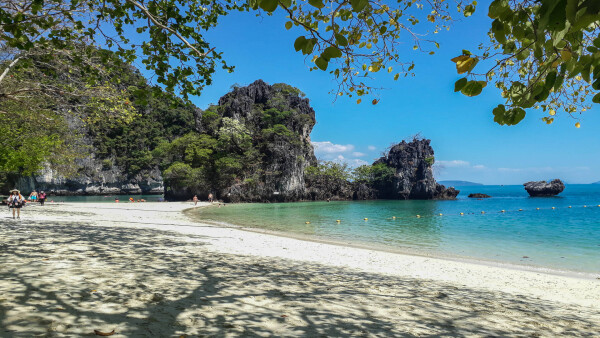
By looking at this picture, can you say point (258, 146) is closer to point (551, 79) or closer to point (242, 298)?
point (242, 298)

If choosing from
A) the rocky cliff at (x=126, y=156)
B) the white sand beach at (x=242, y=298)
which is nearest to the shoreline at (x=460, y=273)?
the white sand beach at (x=242, y=298)

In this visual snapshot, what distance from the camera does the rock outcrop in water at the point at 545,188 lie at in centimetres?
7050

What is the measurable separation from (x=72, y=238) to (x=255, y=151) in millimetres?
41384

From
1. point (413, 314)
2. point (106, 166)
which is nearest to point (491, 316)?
point (413, 314)

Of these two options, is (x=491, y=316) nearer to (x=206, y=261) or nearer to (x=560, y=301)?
(x=560, y=301)

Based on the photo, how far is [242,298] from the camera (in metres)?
3.87

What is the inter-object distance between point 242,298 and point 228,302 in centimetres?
24

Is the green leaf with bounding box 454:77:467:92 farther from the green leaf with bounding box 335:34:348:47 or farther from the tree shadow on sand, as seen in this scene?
the tree shadow on sand

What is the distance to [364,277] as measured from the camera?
6086 mm

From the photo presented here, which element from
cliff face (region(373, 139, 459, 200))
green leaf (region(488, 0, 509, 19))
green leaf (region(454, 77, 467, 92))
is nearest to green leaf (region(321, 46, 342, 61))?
green leaf (region(454, 77, 467, 92))

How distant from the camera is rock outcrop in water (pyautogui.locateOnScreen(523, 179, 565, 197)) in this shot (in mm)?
70500

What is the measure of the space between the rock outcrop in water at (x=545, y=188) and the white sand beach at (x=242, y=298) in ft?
273

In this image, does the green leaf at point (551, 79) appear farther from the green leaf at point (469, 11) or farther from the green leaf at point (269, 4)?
the green leaf at point (469, 11)

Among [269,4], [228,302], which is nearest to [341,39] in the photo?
[269,4]
